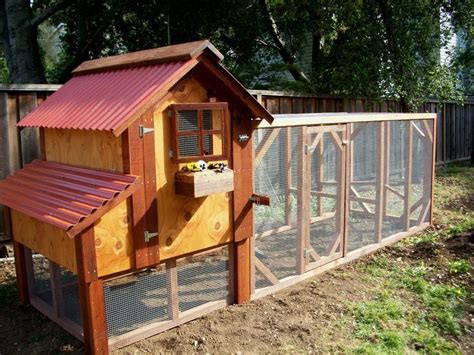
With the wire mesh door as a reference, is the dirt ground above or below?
below

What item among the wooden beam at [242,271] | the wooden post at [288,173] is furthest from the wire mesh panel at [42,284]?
the wooden post at [288,173]

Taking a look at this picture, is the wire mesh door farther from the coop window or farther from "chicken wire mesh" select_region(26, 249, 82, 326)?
"chicken wire mesh" select_region(26, 249, 82, 326)

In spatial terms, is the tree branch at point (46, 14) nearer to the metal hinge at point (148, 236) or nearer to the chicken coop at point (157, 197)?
the chicken coop at point (157, 197)

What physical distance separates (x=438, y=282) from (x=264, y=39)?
983 cm

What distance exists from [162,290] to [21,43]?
6.92 meters

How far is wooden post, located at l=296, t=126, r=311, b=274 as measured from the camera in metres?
4.95

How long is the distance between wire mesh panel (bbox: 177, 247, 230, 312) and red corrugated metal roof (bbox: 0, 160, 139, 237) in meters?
1.06

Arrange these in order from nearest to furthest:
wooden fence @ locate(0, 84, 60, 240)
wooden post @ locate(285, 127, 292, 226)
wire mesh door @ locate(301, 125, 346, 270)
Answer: wooden post @ locate(285, 127, 292, 226) → wooden fence @ locate(0, 84, 60, 240) → wire mesh door @ locate(301, 125, 346, 270)

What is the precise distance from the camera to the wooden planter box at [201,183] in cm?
359

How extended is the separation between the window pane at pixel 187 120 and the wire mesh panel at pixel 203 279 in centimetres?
120

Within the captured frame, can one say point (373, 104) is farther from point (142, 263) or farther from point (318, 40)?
point (142, 263)

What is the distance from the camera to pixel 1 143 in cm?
508

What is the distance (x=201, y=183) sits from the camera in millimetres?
3621

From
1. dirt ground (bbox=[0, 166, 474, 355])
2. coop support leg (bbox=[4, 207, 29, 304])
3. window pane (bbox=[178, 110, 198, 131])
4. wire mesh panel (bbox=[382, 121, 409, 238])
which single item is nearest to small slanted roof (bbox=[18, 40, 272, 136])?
window pane (bbox=[178, 110, 198, 131])
